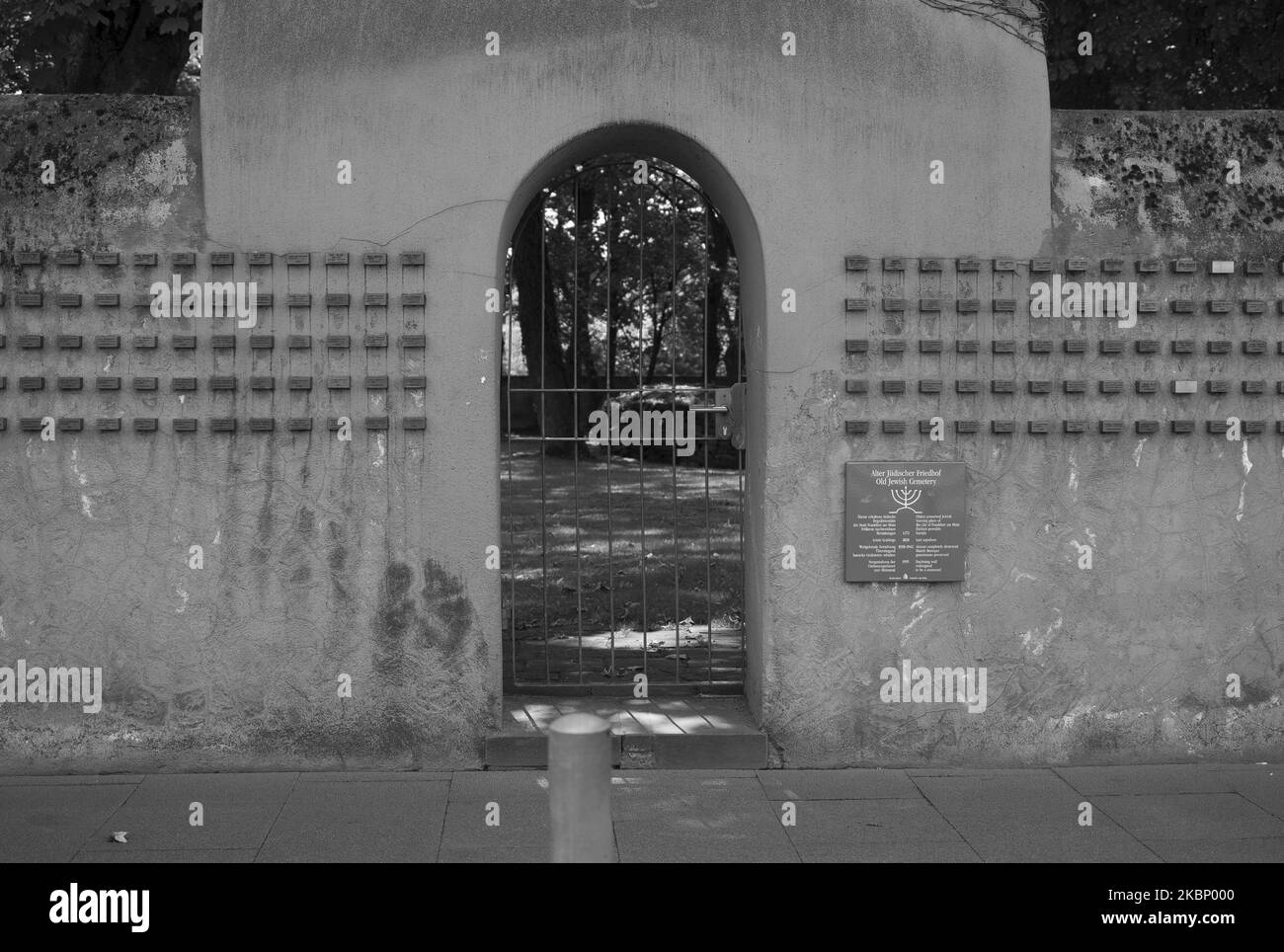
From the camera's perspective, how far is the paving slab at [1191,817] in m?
6.02

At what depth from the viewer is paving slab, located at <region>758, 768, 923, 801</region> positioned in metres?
6.62

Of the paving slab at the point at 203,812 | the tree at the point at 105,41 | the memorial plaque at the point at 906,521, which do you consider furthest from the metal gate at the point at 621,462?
the tree at the point at 105,41

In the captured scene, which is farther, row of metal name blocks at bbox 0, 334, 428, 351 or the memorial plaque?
the memorial plaque

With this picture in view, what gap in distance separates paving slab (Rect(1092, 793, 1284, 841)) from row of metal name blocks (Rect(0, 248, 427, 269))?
461 cm

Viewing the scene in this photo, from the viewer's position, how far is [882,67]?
23.1ft

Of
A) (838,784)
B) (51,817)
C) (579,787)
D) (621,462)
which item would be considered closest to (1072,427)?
(838,784)

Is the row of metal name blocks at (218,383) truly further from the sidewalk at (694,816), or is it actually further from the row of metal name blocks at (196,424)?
the sidewalk at (694,816)

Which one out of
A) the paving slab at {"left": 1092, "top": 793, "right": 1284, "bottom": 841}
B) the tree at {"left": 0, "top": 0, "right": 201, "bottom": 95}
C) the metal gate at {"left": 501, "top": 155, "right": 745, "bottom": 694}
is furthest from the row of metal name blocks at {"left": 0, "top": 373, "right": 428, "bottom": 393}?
the tree at {"left": 0, "top": 0, "right": 201, "bottom": 95}

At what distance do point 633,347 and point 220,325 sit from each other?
66.9 feet

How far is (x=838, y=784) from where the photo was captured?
22.4 ft

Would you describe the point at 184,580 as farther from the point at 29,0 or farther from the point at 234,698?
the point at 29,0

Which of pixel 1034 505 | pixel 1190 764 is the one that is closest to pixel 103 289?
pixel 1034 505

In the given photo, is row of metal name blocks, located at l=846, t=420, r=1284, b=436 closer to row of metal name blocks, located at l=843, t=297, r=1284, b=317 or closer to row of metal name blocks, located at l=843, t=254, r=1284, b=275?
row of metal name blocks, located at l=843, t=297, r=1284, b=317

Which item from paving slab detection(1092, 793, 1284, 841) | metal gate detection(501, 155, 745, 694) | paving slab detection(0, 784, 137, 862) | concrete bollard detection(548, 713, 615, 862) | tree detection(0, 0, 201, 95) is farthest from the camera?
tree detection(0, 0, 201, 95)
